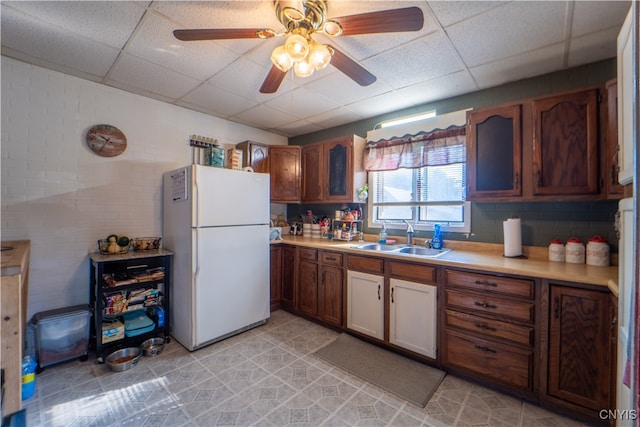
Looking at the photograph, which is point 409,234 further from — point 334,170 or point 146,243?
point 146,243

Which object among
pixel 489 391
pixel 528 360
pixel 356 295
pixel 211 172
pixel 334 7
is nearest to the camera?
pixel 334 7

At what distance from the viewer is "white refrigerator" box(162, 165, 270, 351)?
235 cm

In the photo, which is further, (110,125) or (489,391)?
(110,125)

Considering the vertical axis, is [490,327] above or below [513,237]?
below

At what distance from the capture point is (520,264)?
189 cm

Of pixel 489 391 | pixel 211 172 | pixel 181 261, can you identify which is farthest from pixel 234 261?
pixel 489 391

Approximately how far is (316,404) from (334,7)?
2512mm

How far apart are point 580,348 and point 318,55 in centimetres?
234

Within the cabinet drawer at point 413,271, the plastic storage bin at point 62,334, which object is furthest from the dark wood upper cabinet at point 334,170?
the plastic storage bin at point 62,334

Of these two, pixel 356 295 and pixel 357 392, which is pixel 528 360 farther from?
pixel 356 295

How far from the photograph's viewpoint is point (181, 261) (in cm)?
248

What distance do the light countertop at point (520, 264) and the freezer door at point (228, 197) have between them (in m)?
1.02

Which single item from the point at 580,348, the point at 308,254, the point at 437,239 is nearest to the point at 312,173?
the point at 308,254

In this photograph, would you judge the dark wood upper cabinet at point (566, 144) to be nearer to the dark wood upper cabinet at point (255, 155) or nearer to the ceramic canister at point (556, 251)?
the ceramic canister at point (556, 251)
